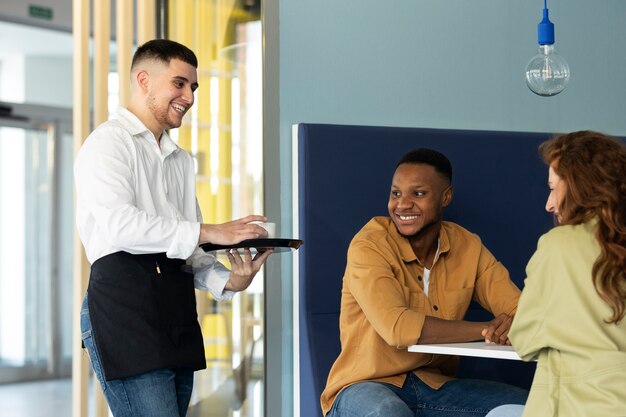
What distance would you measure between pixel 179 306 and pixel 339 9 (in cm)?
153

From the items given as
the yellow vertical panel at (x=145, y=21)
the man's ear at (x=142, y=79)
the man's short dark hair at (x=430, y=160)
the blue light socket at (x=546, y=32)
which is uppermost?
the yellow vertical panel at (x=145, y=21)

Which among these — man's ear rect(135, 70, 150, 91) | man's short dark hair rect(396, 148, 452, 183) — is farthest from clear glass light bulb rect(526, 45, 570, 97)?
man's ear rect(135, 70, 150, 91)

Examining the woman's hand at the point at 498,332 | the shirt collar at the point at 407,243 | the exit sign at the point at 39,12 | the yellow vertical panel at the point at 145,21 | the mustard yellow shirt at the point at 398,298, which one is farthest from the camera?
the exit sign at the point at 39,12

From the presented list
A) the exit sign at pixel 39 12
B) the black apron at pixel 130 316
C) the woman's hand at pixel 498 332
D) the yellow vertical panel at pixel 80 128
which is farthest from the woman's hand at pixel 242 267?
the exit sign at pixel 39 12

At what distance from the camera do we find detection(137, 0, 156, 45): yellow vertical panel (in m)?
3.13

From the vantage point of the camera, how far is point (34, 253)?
8.37 m

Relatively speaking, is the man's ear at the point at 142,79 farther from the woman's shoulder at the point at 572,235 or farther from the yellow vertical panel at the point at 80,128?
the woman's shoulder at the point at 572,235

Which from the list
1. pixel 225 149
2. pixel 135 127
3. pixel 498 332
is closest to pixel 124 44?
pixel 225 149

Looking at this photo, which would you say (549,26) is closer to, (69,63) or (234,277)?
(234,277)

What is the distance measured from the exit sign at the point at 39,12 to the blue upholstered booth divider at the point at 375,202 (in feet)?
16.6

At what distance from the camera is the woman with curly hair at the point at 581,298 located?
5.42ft

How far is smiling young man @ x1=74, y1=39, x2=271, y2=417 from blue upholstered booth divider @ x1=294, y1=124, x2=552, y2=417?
2.73ft

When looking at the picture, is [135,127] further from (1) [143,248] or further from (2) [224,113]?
(2) [224,113]

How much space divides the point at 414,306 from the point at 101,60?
1370mm
